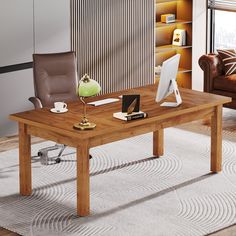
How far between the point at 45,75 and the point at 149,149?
4.41ft

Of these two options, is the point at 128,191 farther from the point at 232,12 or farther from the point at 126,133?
the point at 232,12

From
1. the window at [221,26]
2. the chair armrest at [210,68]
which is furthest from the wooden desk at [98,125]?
the window at [221,26]

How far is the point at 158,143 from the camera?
26.5 feet

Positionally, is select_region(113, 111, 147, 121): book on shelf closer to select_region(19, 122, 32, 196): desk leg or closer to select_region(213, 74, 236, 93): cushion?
select_region(19, 122, 32, 196): desk leg

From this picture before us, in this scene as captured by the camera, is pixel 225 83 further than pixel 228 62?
No

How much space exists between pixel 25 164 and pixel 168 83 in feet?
4.91

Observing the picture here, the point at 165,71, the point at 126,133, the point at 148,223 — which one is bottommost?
the point at 148,223

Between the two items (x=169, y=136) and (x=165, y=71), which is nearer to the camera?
(x=165, y=71)

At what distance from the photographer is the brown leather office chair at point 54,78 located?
816cm

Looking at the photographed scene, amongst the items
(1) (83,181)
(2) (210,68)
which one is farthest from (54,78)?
(2) (210,68)

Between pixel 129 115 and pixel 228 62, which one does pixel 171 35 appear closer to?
pixel 228 62

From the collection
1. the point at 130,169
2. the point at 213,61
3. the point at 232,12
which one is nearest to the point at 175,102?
the point at 130,169

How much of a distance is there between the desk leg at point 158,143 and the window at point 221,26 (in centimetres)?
323

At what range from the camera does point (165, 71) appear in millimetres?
7105
